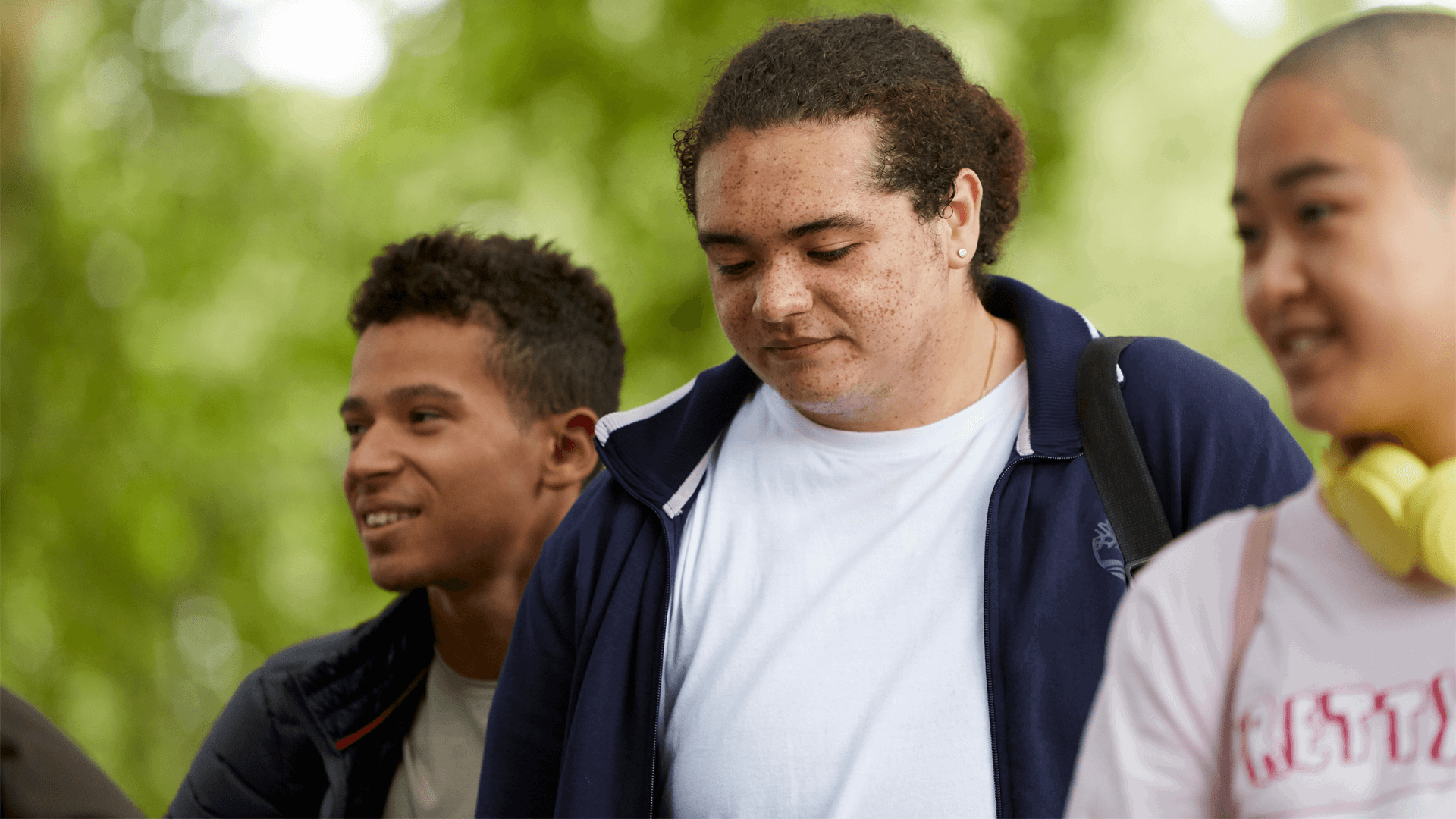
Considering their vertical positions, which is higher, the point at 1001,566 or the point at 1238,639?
the point at 1001,566

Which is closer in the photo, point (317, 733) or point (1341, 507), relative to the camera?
point (1341, 507)

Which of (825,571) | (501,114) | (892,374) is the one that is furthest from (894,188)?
(501,114)

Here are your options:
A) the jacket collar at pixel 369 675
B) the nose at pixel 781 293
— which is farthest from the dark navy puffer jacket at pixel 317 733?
the nose at pixel 781 293

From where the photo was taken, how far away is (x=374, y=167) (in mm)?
8141

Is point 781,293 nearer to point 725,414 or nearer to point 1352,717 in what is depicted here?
point 725,414

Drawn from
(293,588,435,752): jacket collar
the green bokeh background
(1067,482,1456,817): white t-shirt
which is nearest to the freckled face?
(1067,482,1456,817): white t-shirt

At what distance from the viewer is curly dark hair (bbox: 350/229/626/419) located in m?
3.52

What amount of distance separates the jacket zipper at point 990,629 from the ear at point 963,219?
404 mm

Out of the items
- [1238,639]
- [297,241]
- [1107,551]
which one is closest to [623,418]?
[1107,551]

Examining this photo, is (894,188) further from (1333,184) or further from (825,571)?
(1333,184)

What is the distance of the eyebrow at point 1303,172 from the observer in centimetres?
113

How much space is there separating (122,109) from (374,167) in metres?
2.10

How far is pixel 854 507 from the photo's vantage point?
7.63ft

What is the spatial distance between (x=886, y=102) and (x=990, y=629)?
899 millimetres
